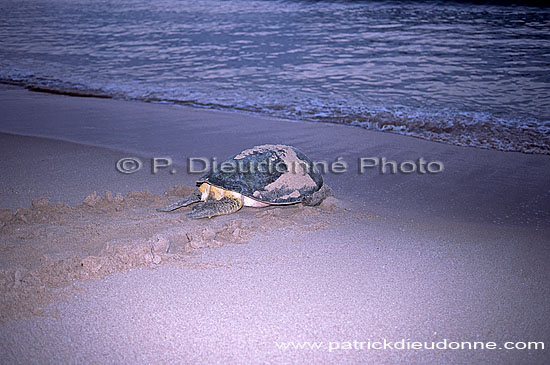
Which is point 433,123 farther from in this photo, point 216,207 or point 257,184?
point 216,207

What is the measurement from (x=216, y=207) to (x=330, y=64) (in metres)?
6.17

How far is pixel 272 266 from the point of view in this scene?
257 cm

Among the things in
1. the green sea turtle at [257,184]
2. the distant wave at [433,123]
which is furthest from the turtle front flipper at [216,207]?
the distant wave at [433,123]

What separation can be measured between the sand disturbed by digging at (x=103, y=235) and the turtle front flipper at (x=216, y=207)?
7 centimetres

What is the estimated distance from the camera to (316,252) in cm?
273

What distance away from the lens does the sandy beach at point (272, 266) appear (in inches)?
77.6

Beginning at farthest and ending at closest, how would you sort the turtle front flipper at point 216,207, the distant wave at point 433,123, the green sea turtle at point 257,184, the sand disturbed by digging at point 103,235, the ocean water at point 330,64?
the ocean water at point 330,64
the distant wave at point 433,123
the green sea turtle at point 257,184
the turtle front flipper at point 216,207
the sand disturbed by digging at point 103,235

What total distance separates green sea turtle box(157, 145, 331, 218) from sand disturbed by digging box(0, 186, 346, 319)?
0.10 metres

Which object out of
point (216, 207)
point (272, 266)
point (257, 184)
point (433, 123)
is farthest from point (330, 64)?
point (272, 266)

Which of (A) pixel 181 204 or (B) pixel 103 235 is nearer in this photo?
(B) pixel 103 235

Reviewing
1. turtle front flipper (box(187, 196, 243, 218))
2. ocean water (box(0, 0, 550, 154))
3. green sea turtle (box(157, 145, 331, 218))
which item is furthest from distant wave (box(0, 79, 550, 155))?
turtle front flipper (box(187, 196, 243, 218))

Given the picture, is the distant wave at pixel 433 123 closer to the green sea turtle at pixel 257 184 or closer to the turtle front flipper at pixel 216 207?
the green sea turtle at pixel 257 184

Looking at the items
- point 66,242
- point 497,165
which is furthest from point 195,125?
point 497,165

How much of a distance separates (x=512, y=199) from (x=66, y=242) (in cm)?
344
